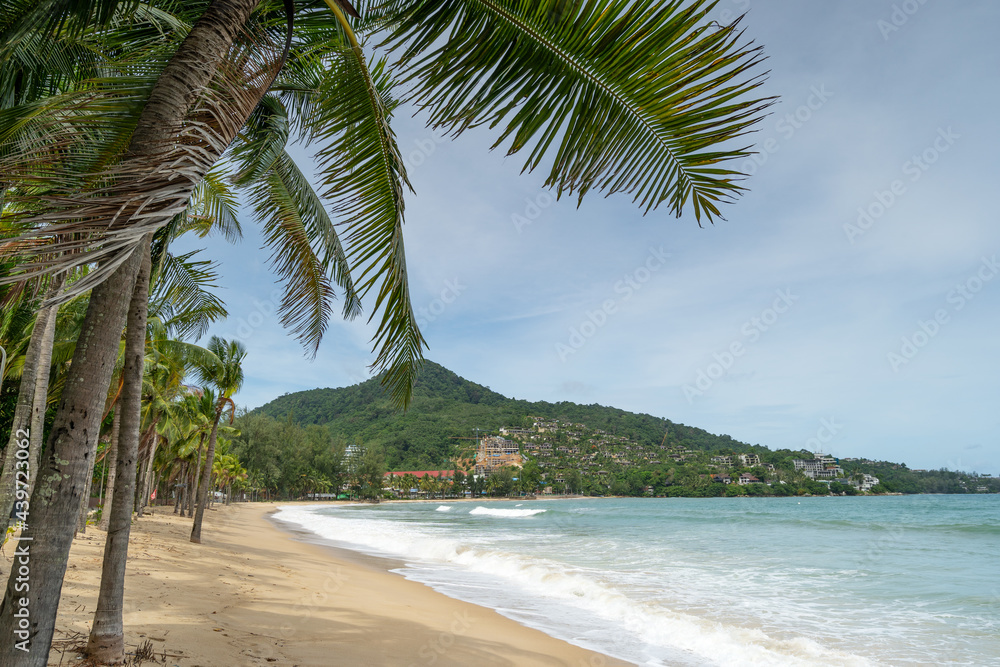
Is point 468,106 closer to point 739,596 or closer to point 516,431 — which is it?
point 739,596

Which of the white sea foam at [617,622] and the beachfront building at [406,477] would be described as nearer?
the white sea foam at [617,622]

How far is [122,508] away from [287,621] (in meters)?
3.02

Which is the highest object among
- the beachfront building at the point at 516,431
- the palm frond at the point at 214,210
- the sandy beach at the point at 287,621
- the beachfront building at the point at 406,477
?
the beachfront building at the point at 516,431

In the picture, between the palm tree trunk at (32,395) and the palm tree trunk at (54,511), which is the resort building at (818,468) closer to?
the palm tree trunk at (32,395)

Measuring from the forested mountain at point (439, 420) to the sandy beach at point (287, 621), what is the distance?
3395 inches

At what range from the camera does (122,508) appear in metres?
3.99

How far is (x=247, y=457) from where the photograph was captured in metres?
60.9

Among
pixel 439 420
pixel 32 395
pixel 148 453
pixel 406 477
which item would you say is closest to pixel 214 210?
pixel 32 395

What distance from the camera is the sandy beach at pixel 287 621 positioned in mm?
4672

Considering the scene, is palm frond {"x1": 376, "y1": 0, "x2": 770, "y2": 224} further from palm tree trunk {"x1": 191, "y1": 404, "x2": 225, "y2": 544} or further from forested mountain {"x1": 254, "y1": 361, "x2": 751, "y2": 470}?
forested mountain {"x1": 254, "y1": 361, "x2": 751, "y2": 470}

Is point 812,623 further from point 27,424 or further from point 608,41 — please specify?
point 27,424

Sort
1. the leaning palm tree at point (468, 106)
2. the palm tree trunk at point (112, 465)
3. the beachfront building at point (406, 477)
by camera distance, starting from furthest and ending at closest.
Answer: the beachfront building at point (406, 477), the palm tree trunk at point (112, 465), the leaning palm tree at point (468, 106)

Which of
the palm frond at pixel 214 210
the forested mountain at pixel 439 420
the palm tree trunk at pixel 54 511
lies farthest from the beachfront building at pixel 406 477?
the palm tree trunk at pixel 54 511

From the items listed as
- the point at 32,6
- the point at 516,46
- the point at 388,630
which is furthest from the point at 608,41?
the point at 388,630
